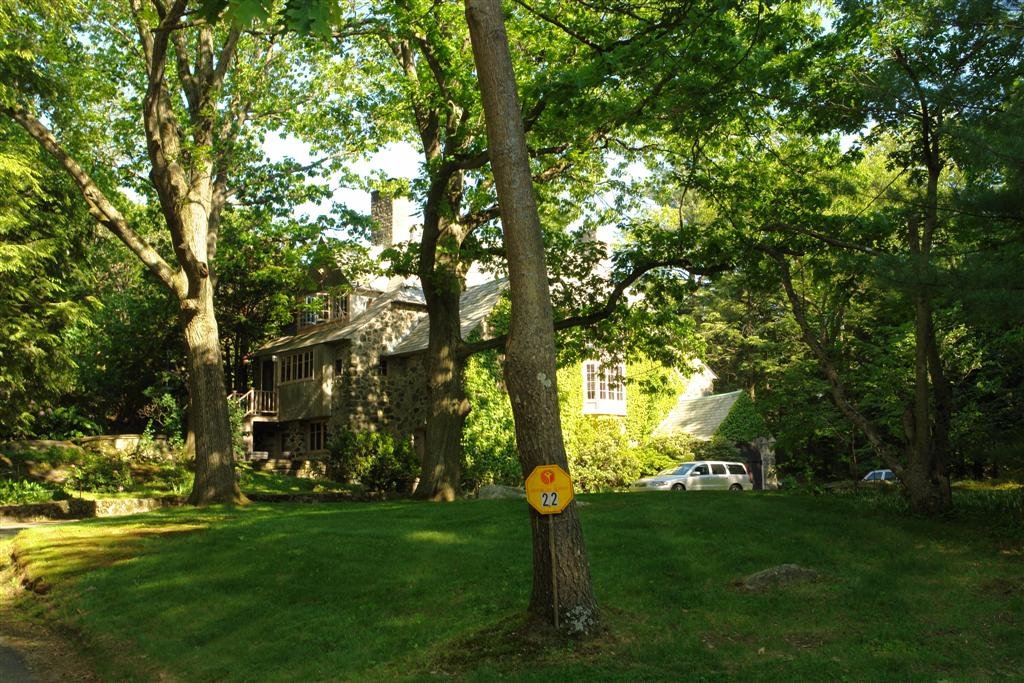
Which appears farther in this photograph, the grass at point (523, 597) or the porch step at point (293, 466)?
the porch step at point (293, 466)

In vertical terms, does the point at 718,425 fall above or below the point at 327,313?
below

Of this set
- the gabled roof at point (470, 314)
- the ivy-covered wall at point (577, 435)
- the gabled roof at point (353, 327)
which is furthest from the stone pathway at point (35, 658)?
the gabled roof at point (353, 327)

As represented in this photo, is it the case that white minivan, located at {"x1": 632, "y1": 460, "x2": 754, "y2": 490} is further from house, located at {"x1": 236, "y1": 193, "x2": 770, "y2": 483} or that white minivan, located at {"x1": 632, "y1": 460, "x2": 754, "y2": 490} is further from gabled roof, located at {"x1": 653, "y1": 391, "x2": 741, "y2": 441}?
house, located at {"x1": 236, "y1": 193, "x2": 770, "y2": 483}

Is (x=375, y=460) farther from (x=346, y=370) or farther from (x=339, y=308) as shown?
(x=339, y=308)

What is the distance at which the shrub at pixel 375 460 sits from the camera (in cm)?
2827

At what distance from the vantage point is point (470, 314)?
32906 millimetres

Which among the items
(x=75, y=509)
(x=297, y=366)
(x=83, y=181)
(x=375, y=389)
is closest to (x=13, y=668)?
(x=83, y=181)

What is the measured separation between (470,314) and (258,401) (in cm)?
1037

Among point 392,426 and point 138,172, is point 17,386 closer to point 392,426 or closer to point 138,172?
point 138,172

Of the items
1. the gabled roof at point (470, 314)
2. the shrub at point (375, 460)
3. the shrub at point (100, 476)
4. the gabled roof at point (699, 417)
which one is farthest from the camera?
the gabled roof at point (699, 417)

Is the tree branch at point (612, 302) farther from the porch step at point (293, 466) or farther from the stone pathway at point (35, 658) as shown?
the porch step at point (293, 466)

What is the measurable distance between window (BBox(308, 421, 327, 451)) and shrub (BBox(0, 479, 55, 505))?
38.1 feet

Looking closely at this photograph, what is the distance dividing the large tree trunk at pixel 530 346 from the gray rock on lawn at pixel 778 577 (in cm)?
278

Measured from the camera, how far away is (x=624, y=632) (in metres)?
8.87
